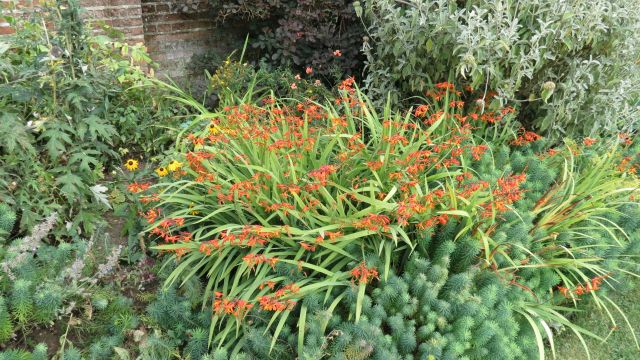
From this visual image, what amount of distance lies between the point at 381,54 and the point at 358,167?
1357 millimetres

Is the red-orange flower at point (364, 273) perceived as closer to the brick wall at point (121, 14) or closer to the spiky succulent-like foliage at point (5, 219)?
the spiky succulent-like foliage at point (5, 219)

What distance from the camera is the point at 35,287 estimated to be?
2217 mm

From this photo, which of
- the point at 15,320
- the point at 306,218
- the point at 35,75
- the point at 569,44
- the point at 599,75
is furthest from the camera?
the point at 599,75

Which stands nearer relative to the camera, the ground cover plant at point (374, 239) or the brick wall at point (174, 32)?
the ground cover plant at point (374, 239)

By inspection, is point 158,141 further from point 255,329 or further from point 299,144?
point 255,329

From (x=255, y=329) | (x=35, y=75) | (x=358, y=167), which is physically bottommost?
(x=255, y=329)

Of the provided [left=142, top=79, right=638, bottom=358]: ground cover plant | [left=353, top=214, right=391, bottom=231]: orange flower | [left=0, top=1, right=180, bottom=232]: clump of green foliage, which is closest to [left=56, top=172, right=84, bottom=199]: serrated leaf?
[left=0, top=1, right=180, bottom=232]: clump of green foliage

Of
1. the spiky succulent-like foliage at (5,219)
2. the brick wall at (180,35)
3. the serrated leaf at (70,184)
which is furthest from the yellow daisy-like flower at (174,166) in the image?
the brick wall at (180,35)

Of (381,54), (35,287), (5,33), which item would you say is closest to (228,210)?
(35,287)

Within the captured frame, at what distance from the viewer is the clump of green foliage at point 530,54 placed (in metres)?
3.22

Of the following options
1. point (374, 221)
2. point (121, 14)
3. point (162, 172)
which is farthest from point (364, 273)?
point (121, 14)

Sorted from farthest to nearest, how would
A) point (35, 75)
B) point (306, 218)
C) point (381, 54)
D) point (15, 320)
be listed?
point (381, 54) < point (35, 75) < point (306, 218) < point (15, 320)

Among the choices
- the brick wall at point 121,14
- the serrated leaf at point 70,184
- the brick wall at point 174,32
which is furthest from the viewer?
the brick wall at point 174,32

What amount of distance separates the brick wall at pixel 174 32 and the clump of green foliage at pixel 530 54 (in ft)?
5.61
